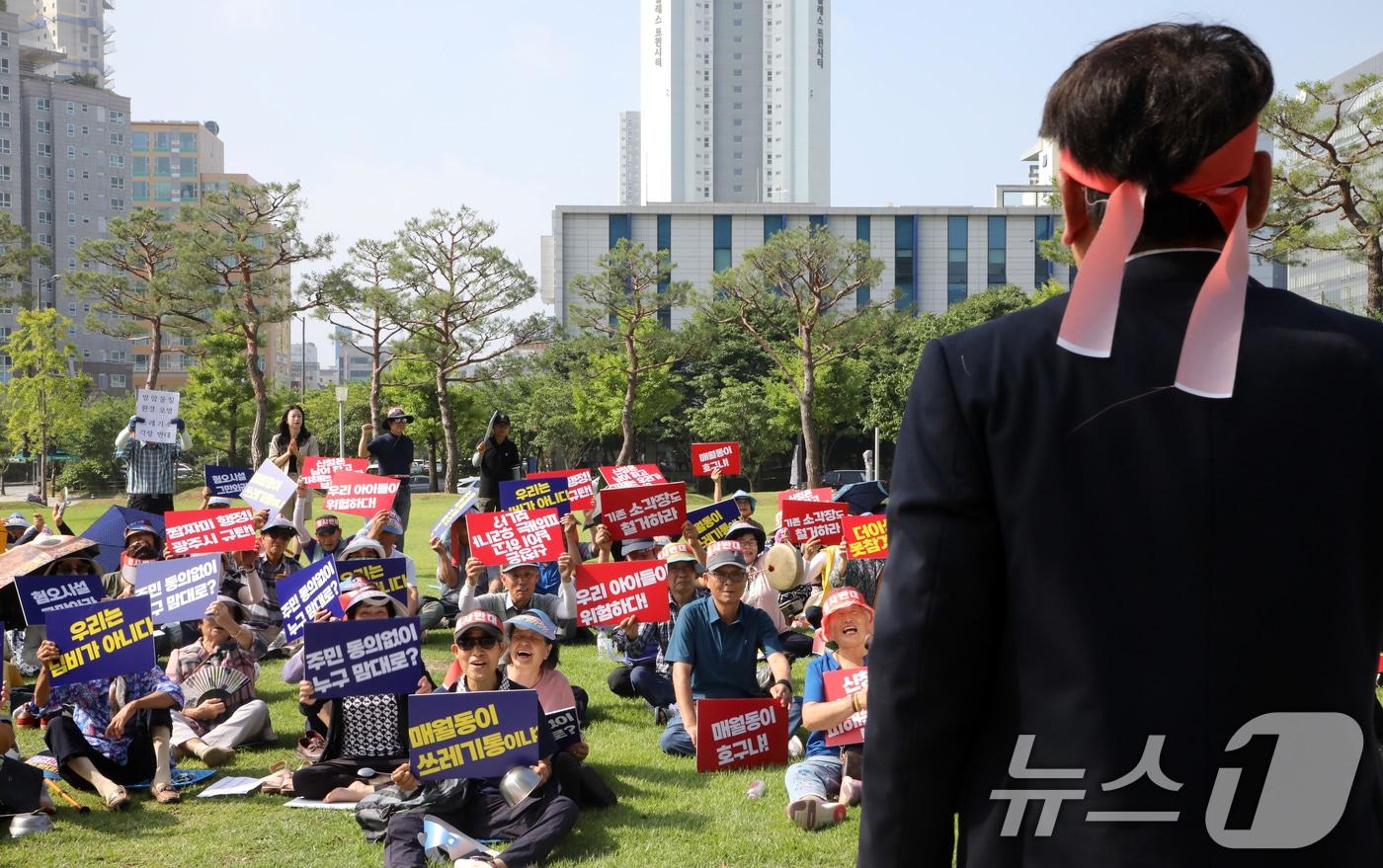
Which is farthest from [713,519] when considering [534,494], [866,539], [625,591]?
[625,591]

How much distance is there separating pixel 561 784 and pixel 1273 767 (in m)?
5.44

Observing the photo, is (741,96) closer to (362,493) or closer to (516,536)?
(362,493)

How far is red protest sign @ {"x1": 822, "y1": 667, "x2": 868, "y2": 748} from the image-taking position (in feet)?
21.0

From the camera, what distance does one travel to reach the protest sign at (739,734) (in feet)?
24.1

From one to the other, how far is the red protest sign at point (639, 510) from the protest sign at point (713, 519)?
0.63ft

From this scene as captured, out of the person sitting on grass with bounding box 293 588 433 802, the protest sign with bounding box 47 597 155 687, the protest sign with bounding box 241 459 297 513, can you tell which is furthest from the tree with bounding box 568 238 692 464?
the protest sign with bounding box 47 597 155 687

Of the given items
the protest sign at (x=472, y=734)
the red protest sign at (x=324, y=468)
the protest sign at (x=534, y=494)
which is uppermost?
the red protest sign at (x=324, y=468)

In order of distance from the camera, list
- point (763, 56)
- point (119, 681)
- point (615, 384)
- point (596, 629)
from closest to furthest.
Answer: point (119, 681), point (596, 629), point (615, 384), point (763, 56)

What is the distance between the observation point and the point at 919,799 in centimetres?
155

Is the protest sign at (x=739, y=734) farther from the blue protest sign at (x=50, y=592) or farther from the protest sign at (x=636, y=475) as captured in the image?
the protest sign at (x=636, y=475)

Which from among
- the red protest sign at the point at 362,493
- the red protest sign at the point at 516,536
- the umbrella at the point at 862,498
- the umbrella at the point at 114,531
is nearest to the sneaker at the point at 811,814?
the red protest sign at the point at 516,536

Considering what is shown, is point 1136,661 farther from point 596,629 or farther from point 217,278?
point 217,278

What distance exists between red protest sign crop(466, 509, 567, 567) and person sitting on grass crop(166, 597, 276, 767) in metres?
1.91

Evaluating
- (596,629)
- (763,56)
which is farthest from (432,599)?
(763,56)
